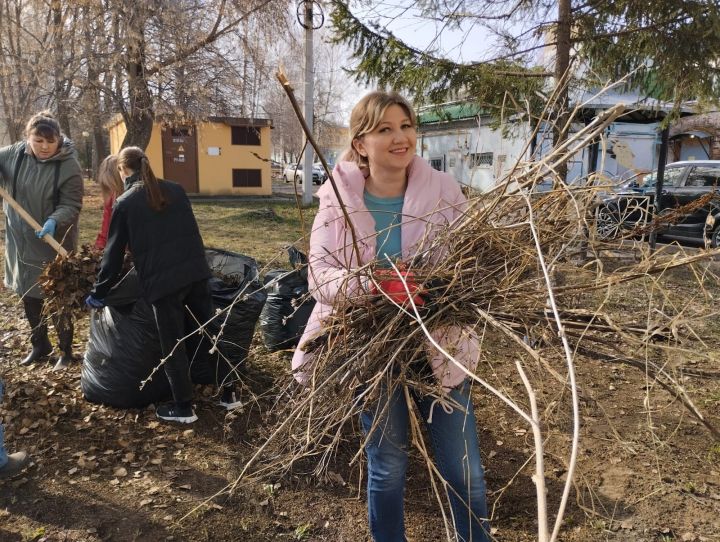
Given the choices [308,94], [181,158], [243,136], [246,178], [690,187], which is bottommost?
[690,187]

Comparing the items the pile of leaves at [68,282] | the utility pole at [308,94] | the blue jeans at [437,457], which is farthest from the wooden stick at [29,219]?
the utility pole at [308,94]

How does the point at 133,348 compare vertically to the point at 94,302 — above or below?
below

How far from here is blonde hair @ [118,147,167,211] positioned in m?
2.82

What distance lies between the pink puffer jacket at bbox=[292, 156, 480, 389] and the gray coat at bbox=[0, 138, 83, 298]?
2.47m

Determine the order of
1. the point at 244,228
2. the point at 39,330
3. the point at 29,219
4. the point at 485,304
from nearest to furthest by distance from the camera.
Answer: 1. the point at 485,304
2. the point at 29,219
3. the point at 39,330
4. the point at 244,228

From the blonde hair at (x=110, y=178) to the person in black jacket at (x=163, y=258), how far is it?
592 millimetres

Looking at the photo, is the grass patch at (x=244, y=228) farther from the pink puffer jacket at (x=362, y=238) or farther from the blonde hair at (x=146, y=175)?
the pink puffer jacket at (x=362, y=238)

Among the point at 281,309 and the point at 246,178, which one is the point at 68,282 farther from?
the point at 246,178

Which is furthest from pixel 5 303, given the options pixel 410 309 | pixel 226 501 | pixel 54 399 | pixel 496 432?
pixel 410 309

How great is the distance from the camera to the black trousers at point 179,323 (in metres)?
2.92

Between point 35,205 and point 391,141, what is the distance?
2805 millimetres

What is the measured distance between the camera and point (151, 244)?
285 cm

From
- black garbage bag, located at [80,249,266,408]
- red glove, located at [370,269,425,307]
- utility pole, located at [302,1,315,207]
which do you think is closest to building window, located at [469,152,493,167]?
red glove, located at [370,269,425,307]

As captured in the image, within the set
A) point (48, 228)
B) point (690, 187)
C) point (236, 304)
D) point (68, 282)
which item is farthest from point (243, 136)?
point (236, 304)
